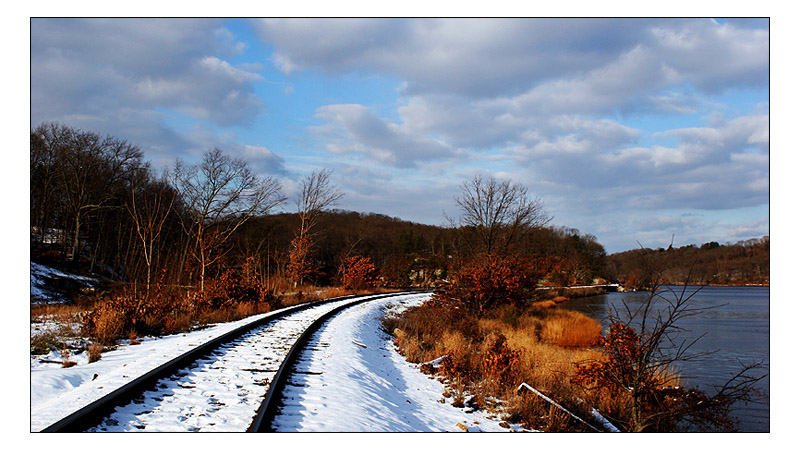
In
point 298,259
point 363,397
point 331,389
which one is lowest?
point 363,397

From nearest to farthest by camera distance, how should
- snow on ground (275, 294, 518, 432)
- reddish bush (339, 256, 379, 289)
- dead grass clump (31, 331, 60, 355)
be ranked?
snow on ground (275, 294, 518, 432) < dead grass clump (31, 331, 60, 355) < reddish bush (339, 256, 379, 289)

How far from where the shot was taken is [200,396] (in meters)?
6.18

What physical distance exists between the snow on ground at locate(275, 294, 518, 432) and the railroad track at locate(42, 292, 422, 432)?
369 millimetres

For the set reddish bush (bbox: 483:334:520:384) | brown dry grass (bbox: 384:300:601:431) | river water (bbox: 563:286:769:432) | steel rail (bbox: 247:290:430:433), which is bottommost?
river water (bbox: 563:286:769:432)

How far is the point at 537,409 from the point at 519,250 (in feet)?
74.3

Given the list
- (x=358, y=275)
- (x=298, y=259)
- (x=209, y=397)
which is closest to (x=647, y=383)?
(x=209, y=397)

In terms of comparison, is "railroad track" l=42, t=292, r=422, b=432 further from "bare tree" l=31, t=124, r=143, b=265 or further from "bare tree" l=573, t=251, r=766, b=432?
"bare tree" l=31, t=124, r=143, b=265

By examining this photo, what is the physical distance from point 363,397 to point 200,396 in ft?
8.19

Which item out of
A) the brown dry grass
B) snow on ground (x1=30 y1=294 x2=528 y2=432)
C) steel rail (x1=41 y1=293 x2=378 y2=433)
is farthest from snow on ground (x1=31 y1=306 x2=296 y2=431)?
the brown dry grass

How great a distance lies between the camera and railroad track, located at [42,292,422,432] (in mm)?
5113

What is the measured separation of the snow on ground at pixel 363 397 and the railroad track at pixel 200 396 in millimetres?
369

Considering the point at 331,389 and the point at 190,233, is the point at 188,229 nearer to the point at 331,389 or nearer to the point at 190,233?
the point at 190,233

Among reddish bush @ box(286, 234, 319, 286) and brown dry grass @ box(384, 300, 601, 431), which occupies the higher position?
reddish bush @ box(286, 234, 319, 286)

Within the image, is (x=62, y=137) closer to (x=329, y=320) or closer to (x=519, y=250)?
(x=329, y=320)
